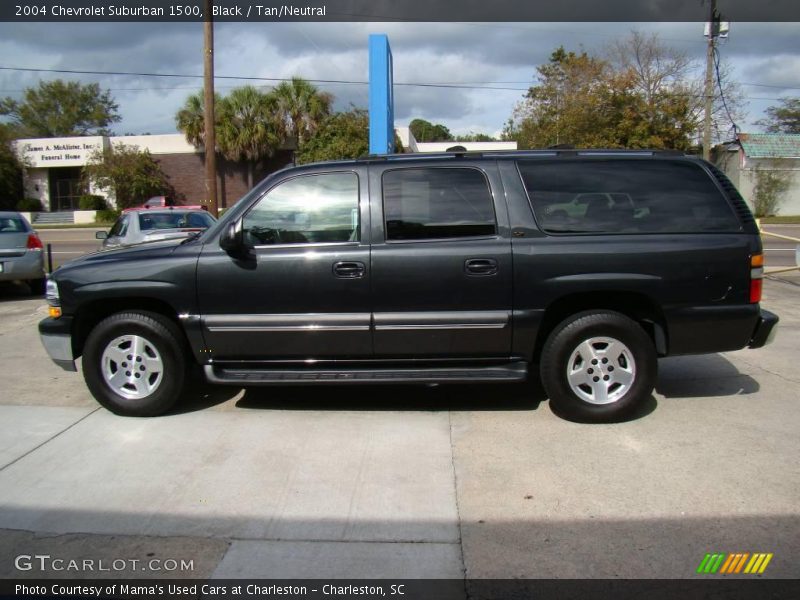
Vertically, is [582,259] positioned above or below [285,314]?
above

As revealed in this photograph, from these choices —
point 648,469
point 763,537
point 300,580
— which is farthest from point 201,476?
point 763,537

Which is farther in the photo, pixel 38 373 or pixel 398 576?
pixel 38 373

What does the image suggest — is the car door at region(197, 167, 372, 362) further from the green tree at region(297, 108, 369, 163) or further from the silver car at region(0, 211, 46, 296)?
the green tree at region(297, 108, 369, 163)

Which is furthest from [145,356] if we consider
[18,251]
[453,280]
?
[18,251]

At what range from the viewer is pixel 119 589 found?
288 centimetres

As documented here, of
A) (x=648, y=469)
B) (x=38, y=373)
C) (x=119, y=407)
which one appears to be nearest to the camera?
(x=648, y=469)

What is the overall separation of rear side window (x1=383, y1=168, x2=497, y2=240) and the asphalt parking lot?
143 cm

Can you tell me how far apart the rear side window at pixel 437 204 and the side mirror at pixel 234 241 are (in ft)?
3.43

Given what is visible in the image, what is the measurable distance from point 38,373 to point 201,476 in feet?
10.8

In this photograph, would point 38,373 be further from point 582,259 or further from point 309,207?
point 582,259

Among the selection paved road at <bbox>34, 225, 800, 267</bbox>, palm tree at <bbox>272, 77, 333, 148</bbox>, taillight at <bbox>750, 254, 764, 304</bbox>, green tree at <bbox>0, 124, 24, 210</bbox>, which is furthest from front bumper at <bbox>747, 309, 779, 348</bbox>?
green tree at <bbox>0, 124, 24, 210</bbox>

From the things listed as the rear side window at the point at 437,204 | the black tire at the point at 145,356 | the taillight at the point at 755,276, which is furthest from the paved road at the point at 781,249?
the black tire at the point at 145,356

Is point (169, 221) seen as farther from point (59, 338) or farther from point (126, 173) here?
point (126, 173)

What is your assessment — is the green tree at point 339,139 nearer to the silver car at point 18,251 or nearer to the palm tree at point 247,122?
the palm tree at point 247,122
